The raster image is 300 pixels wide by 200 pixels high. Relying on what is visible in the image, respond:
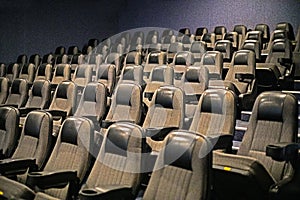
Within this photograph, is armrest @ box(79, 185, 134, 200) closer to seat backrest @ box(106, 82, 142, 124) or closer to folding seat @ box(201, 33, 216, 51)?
seat backrest @ box(106, 82, 142, 124)

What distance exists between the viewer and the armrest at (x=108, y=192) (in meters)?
2.25

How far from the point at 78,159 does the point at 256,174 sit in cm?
115

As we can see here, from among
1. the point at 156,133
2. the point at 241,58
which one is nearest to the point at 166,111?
the point at 156,133

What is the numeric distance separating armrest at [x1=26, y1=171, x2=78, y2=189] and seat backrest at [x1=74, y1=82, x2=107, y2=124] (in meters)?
1.51

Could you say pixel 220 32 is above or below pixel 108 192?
above

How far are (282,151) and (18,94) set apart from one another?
365cm

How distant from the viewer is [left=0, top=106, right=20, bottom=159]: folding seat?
139 inches

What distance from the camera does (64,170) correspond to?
2.74m

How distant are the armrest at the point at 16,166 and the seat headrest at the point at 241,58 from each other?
2.83 metres

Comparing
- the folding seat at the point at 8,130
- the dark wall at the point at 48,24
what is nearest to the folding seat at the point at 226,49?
the folding seat at the point at 8,130

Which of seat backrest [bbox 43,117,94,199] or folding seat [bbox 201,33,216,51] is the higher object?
folding seat [bbox 201,33,216,51]

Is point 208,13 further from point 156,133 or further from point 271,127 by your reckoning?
point 271,127

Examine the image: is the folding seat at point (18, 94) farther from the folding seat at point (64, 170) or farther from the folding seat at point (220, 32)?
the folding seat at point (220, 32)

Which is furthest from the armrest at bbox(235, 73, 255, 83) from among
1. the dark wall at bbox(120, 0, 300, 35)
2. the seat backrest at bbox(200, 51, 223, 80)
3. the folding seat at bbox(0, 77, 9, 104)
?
the dark wall at bbox(120, 0, 300, 35)
